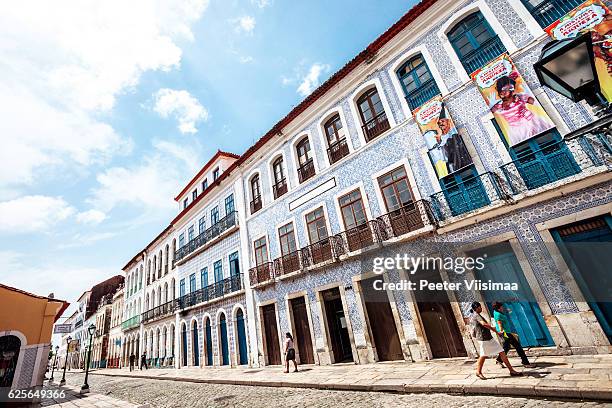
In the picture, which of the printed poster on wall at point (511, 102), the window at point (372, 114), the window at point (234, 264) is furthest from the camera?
the window at point (234, 264)

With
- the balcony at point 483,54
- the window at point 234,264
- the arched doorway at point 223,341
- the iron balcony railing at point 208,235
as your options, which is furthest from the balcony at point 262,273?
the balcony at point 483,54

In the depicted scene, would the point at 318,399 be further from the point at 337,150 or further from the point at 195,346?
the point at 195,346

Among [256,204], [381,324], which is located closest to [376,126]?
[381,324]

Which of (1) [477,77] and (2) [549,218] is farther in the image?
(1) [477,77]

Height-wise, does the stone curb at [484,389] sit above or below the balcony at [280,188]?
below

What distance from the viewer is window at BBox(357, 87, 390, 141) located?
33.6ft

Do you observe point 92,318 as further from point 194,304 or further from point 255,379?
point 255,379

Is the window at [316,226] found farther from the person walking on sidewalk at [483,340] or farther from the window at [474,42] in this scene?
the window at [474,42]

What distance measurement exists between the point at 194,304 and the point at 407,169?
1506 cm

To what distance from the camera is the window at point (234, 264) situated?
15.1m

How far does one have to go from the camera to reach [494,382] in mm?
4996

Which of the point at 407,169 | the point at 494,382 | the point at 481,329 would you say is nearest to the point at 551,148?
the point at 407,169

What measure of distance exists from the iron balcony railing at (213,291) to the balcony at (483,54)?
12.5 m

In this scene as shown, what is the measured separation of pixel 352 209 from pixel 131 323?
85.4 feet
